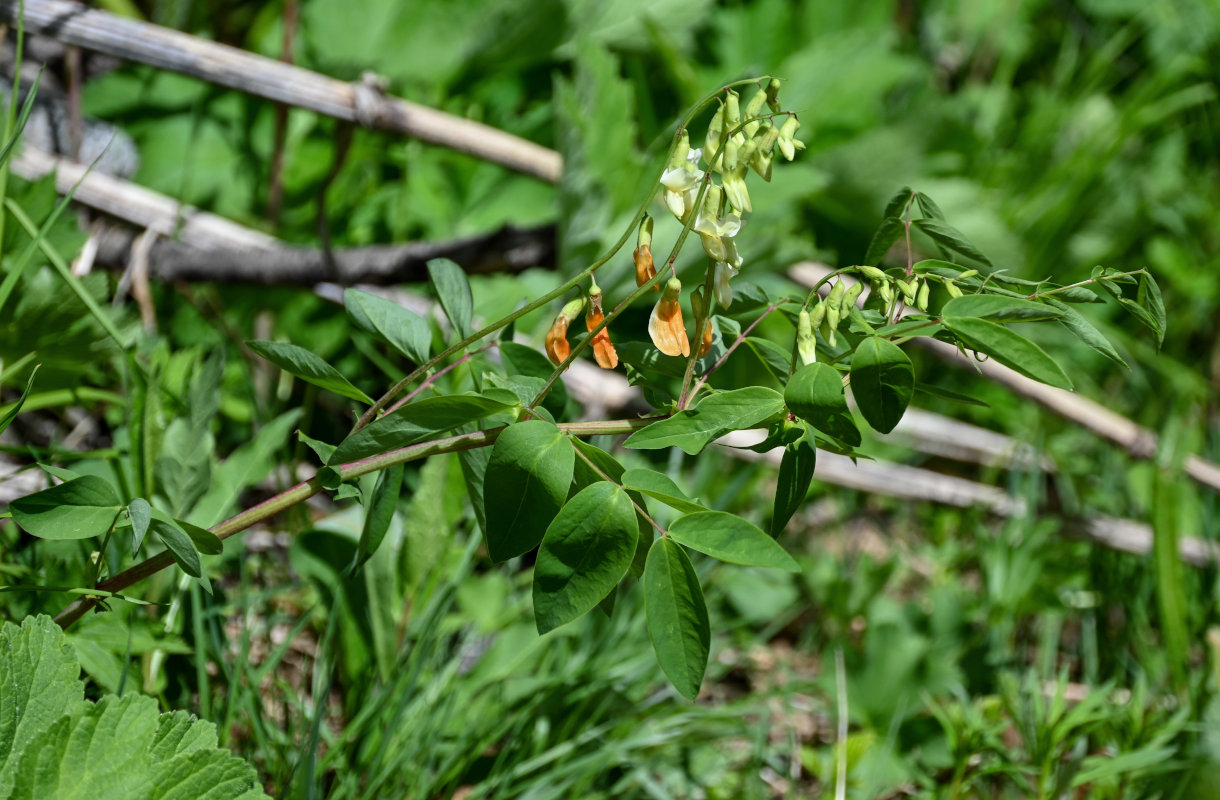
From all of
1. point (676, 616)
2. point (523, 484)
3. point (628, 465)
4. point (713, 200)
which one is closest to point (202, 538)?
point (523, 484)

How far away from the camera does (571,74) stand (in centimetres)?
244

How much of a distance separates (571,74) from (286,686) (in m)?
1.68

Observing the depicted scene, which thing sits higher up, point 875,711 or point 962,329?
point 962,329

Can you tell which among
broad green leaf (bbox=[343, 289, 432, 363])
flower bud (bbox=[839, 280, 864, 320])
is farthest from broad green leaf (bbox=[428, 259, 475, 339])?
flower bud (bbox=[839, 280, 864, 320])

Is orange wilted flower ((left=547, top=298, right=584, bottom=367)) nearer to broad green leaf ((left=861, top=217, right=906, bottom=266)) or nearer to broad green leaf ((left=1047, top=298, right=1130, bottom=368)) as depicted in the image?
broad green leaf ((left=861, top=217, right=906, bottom=266))

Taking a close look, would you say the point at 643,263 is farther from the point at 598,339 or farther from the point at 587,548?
the point at 587,548

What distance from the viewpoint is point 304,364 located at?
0.83 m

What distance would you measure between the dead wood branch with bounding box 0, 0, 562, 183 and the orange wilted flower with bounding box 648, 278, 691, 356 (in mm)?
1196

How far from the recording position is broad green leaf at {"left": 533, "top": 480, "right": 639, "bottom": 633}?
2.44 ft

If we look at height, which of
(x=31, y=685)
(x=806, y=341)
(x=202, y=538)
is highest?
(x=806, y=341)

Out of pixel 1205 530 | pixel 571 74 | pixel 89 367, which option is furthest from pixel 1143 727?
pixel 571 74

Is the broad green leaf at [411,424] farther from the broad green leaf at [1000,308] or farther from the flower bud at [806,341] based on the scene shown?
the broad green leaf at [1000,308]

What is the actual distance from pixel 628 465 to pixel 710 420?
857 mm

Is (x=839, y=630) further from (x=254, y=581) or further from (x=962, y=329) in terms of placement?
(x=962, y=329)
